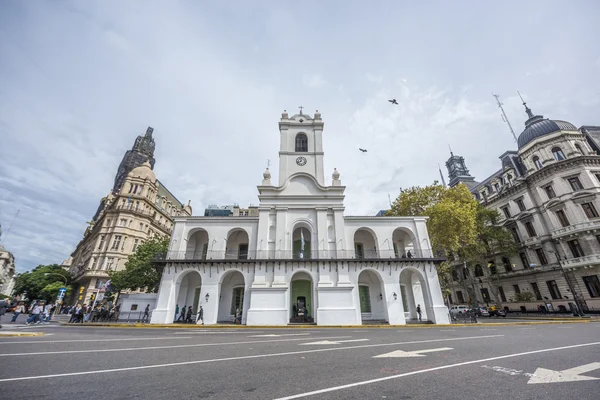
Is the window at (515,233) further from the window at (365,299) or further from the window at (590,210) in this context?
the window at (365,299)

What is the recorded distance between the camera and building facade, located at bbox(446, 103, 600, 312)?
26.1m

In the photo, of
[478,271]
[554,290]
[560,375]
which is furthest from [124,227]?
[554,290]

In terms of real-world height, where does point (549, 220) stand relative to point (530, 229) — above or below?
above

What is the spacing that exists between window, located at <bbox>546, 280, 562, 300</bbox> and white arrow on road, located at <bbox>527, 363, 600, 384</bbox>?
109 ft

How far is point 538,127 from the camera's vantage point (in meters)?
32.6

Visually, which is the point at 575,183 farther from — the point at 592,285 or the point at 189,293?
the point at 189,293

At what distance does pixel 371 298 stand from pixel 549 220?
2470 cm

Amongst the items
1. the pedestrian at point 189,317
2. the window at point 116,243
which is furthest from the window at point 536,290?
the window at point 116,243

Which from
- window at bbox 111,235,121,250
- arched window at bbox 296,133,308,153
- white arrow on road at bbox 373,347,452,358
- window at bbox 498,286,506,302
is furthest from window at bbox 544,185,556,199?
window at bbox 111,235,121,250

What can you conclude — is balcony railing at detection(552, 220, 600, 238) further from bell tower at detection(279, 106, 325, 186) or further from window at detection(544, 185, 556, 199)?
bell tower at detection(279, 106, 325, 186)

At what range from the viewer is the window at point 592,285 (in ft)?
81.6

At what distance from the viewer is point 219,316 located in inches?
874

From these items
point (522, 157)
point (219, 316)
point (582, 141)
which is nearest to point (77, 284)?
point (219, 316)

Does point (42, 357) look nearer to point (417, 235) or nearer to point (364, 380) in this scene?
point (364, 380)
